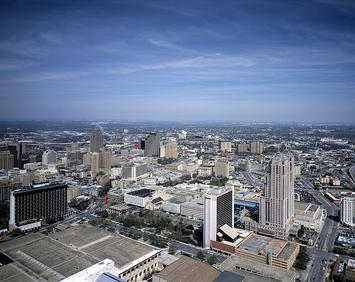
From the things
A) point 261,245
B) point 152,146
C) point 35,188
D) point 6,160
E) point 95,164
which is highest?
point 152,146

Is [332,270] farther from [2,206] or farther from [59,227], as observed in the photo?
[2,206]

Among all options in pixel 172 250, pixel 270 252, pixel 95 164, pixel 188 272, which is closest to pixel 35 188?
pixel 172 250

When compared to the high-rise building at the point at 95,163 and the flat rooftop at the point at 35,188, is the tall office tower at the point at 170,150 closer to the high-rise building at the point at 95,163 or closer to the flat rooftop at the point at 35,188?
the high-rise building at the point at 95,163

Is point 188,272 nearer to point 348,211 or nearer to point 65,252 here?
point 65,252

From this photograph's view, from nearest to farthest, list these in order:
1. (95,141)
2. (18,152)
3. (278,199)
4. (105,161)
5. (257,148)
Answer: (278,199) < (18,152) < (105,161) < (95,141) < (257,148)

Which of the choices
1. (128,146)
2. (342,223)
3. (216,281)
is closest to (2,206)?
(216,281)
